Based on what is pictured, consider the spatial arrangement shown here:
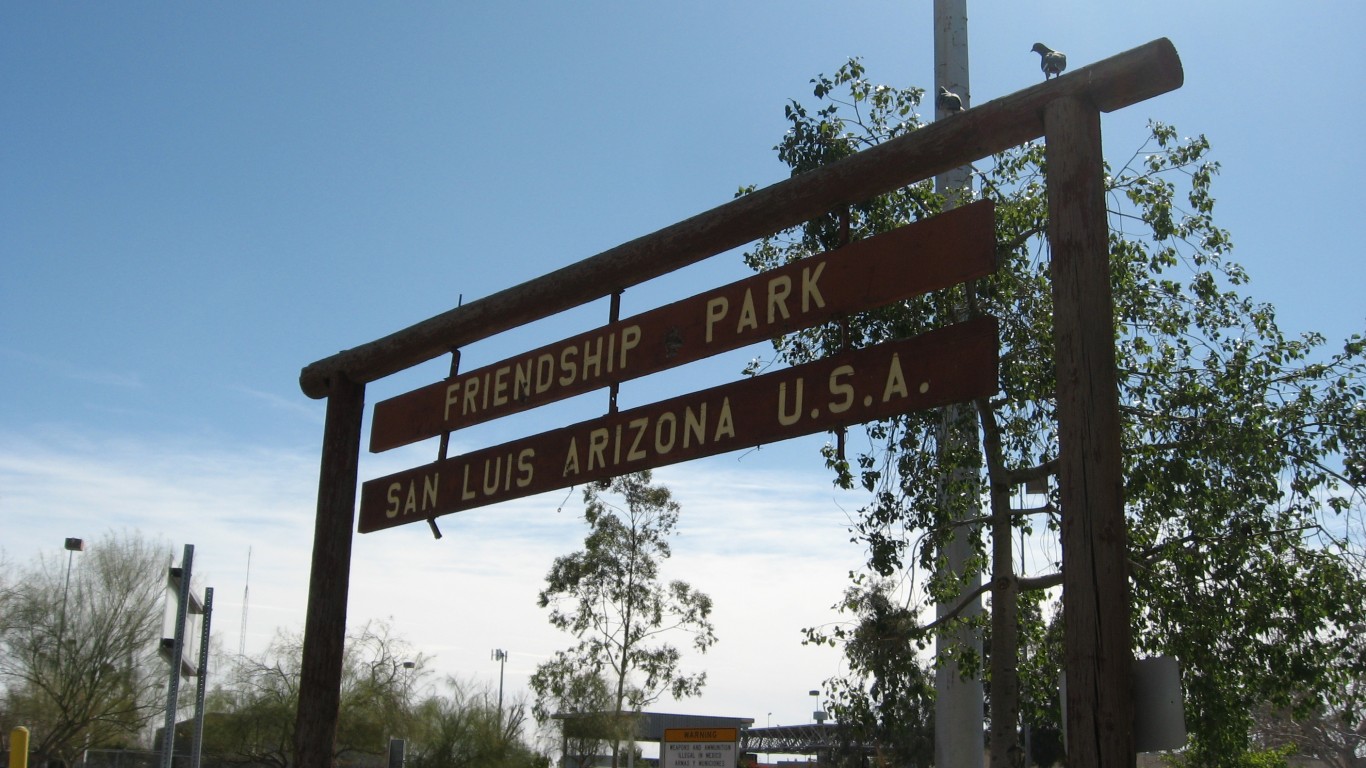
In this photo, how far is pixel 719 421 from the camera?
5.51 meters

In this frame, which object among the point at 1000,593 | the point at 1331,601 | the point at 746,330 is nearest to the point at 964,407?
the point at 1000,593

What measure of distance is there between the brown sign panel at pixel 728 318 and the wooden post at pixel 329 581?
0.82m

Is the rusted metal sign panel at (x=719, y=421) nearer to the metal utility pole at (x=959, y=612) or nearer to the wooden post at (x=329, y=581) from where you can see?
→ the wooden post at (x=329, y=581)

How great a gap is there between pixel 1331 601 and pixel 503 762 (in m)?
39.9


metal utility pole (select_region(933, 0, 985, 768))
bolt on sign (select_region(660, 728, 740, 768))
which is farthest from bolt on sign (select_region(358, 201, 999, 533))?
bolt on sign (select_region(660, 728, 740, 768))

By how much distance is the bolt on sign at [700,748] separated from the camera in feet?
55.2

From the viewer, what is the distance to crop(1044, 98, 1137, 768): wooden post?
13.4ft

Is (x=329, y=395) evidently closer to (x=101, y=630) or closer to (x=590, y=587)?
(x=590, y=587)

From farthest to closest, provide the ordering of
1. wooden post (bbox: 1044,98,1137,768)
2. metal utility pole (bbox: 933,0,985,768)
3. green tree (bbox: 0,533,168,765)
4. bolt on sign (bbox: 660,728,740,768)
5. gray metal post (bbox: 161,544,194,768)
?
green tree (bbox: 0,533,168,765)
bolt on sign (bbox: 660,728,740,768)
metal utility pole (bbox: 933,0,985,768)
gray metal post (bbox: 161,544,194,768)
wooden post (bbox: 1044,98,1137,768)

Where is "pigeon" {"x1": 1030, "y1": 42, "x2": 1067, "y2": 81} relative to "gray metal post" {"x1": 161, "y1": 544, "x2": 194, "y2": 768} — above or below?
above

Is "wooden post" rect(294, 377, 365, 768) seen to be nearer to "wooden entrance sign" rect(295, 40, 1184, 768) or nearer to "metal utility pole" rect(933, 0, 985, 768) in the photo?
"wooden entrance sign" rect(295, 40, 1184, 768)

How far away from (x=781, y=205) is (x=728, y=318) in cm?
62

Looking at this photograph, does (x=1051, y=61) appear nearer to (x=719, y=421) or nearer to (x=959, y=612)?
(x=719, y=421)

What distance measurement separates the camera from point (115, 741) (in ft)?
144
